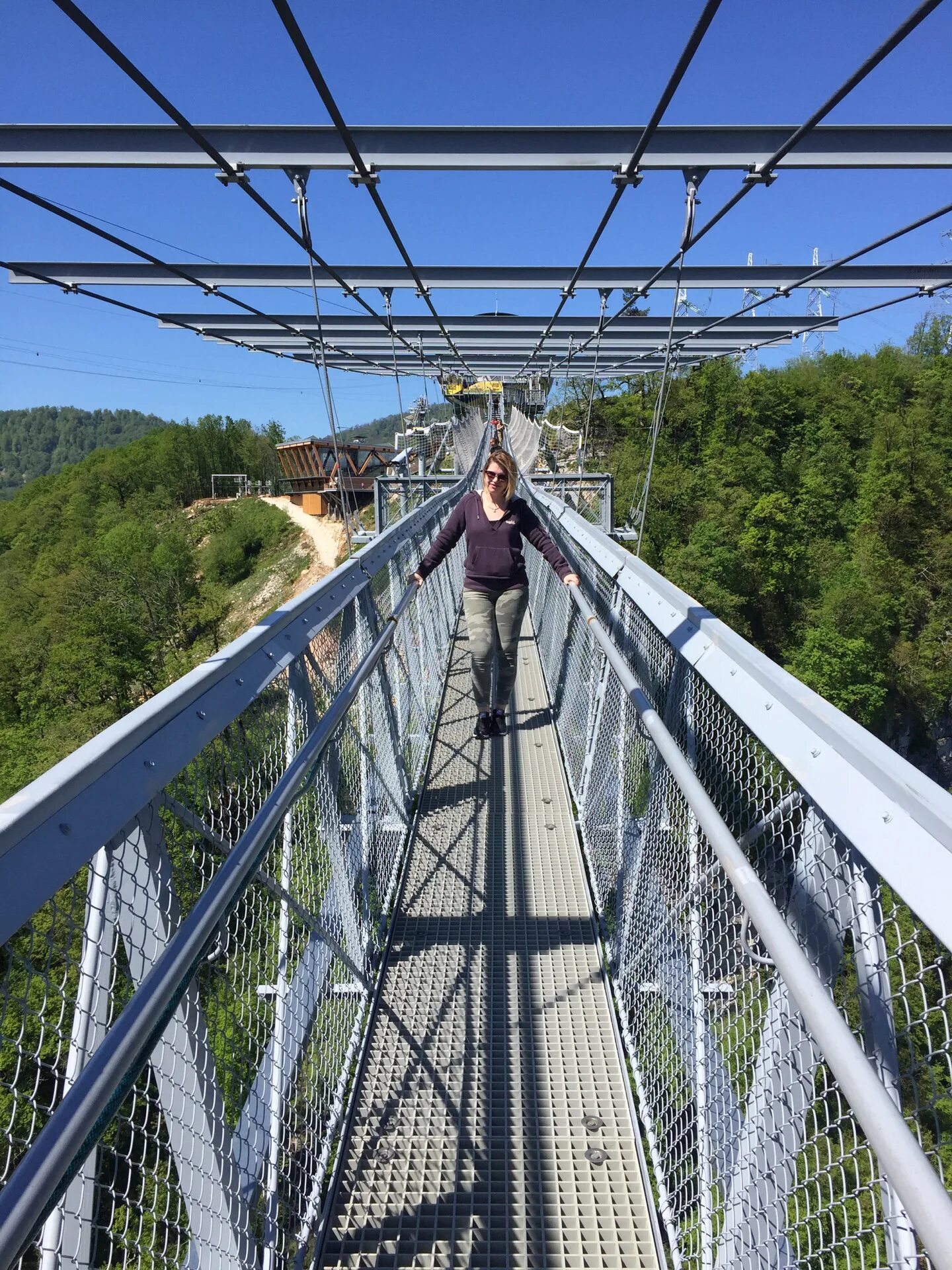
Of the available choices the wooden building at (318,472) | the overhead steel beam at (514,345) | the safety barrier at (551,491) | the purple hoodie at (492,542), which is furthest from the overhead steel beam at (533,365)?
the wooden building at (318,472)

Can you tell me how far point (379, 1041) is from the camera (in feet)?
8.64

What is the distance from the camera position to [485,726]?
16.0ft

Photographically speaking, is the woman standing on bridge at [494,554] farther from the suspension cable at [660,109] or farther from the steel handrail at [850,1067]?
the steel handrail at [850,1067]

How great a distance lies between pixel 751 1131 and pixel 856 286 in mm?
7629

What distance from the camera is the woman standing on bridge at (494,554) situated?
4.23 metres

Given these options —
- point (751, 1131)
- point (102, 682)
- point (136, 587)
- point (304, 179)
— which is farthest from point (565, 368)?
point (136, 587)

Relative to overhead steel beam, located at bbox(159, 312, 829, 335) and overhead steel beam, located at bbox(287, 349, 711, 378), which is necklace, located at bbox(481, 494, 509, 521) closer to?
overhead steel beam, located at bbox(159, 312, 829, 335)

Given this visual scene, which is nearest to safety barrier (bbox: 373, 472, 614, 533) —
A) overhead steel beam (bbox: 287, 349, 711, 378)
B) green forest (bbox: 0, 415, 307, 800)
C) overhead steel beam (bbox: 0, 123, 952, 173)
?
overhead steel beam (bbox: 287, 349, 711, 378)

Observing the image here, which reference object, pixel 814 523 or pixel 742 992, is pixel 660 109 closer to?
pixel 742 992

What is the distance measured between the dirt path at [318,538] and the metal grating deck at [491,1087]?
1614 inches

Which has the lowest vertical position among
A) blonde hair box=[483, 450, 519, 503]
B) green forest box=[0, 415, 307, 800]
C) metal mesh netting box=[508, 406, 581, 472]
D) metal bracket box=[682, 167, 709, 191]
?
green forest box=[0, 415, 307, 800]

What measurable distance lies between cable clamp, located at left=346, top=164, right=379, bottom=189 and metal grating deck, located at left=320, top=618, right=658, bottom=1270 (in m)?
3.14

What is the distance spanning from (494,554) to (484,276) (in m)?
4.30

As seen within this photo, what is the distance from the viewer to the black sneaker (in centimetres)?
487
